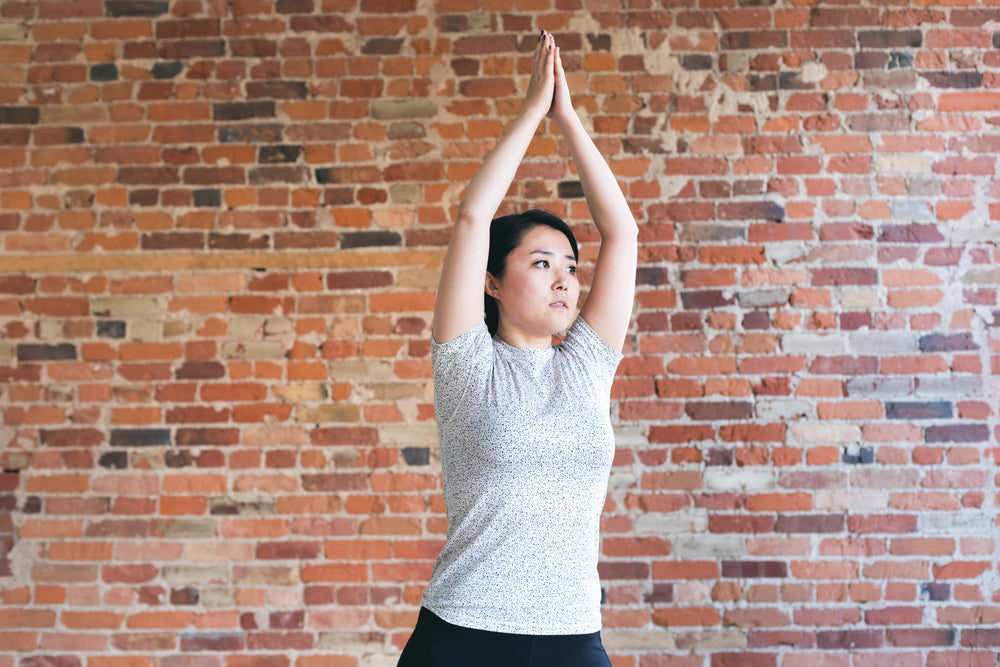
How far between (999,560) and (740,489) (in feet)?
2.89

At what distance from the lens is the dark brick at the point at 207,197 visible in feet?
8.55

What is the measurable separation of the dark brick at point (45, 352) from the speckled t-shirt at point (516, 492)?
70.7 inches

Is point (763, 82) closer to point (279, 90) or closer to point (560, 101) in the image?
point (560, 101)

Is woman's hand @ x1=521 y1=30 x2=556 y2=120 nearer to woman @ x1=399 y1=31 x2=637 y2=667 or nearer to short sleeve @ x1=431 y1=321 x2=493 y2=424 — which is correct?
woman @ x1=399 y1=31 x2=637 y2=667

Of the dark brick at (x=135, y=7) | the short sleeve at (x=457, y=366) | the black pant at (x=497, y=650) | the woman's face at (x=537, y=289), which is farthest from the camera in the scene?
the dark brick at (x=135, y=7)

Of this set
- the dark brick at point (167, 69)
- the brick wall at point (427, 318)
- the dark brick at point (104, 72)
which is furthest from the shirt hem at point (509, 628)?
the dark brick at point (104, 72)

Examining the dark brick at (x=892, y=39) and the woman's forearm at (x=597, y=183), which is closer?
the woman's forearm at (x=597, y=183)

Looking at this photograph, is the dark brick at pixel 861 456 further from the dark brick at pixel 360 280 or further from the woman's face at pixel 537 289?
the dark brick at pixel 360 280

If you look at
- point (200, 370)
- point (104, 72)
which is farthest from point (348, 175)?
point (104, 72)

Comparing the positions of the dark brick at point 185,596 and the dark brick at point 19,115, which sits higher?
the dark brick at point 19,115

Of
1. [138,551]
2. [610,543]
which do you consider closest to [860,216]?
[610,543]

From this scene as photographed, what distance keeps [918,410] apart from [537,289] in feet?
5.61

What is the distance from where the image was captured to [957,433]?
8.14 ft

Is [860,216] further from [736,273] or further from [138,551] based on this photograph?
[138,551]
